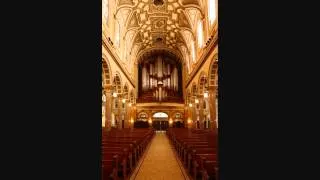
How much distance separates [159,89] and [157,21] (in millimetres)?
10162

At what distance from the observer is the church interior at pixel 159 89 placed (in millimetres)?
6871

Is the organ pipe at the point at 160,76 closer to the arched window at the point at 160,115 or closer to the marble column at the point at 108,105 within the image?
the arched window at the point at 160,115

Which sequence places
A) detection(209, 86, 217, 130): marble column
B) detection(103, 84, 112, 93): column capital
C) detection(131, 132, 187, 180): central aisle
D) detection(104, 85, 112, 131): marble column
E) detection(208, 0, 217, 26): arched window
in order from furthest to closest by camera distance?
detection(104, 85, 112, 131): marble column → detection(103, 84, 112, 93): column capital → detection(209, 86, 217, 130): marble column → detection(208, 0, 217, 26): arched window → detection(131, 132, 187, 180): central aisle

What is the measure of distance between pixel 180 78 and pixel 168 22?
10.5 meters

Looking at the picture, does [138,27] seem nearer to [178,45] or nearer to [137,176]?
[178,45]

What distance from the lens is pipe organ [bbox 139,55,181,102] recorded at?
31125 mm

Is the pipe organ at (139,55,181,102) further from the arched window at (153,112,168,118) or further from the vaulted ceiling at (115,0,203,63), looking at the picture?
the vaulted ceiling at (115,0,203,63)

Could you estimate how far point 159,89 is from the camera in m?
30.8

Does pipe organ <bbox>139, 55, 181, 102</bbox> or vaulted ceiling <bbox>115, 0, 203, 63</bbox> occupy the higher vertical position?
vaulted ceiling <bbox>115, 0, 203, 63</bbox>

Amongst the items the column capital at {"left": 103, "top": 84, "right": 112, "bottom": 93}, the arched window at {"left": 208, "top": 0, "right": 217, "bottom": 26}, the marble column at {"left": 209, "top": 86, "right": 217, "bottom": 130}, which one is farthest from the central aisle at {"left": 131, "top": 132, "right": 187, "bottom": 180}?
the arched window at {"left": 208, "top": 0, "right": 217, "bottom": 26}

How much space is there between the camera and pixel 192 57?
23.9m

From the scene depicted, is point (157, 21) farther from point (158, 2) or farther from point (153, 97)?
point (153, 97)

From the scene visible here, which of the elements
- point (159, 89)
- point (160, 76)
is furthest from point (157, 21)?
point (159, 89)

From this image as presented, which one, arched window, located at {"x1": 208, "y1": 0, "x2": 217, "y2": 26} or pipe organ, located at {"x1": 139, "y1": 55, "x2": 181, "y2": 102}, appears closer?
arched window, located at {"x1": 208, "y1": 0, "x2": 217, "y2": 26}
